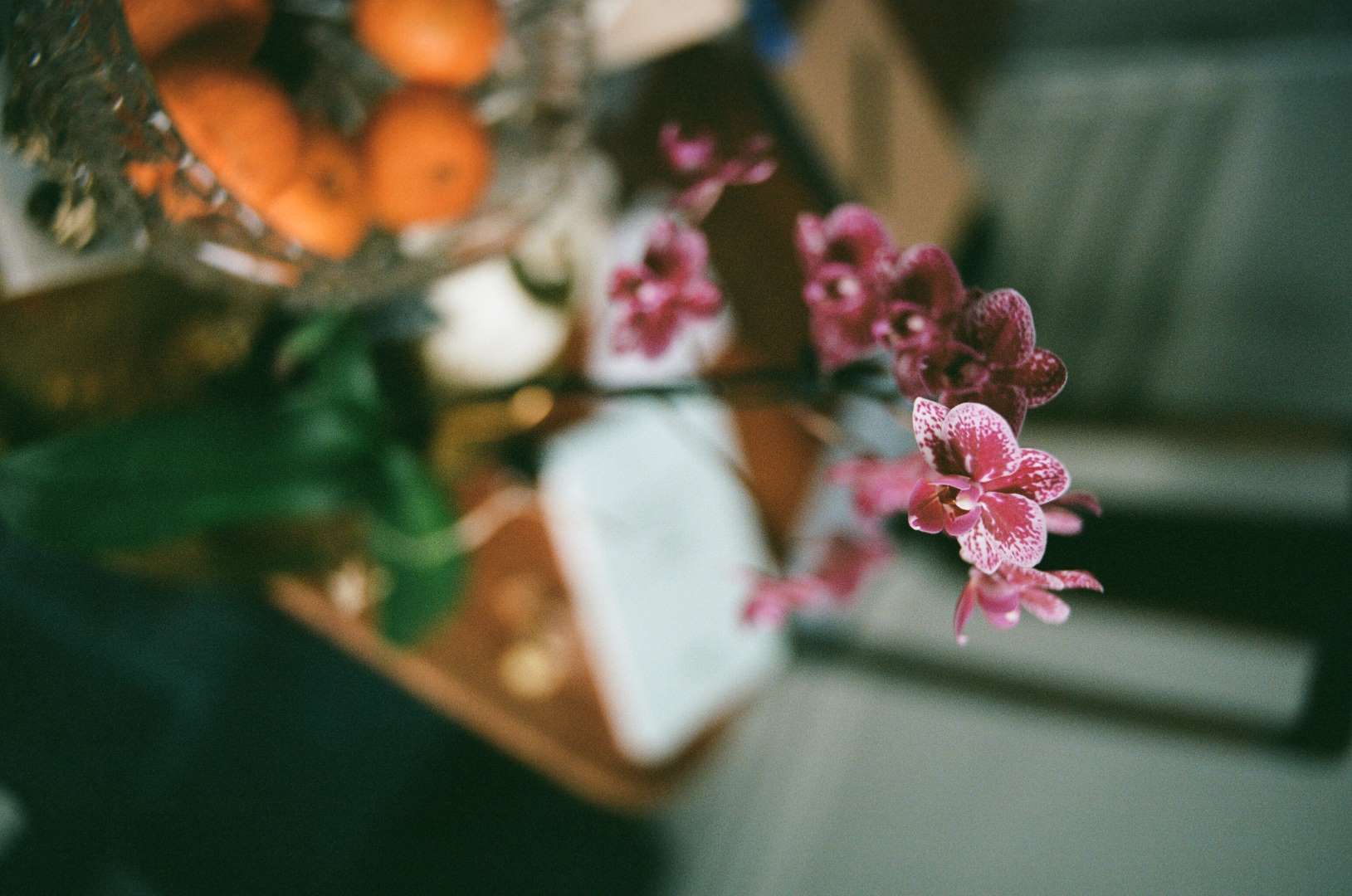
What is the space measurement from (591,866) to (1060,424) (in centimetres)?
66

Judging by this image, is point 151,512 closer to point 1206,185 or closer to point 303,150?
point 303,150

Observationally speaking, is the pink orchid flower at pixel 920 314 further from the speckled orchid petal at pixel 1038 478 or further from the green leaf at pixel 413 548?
the green leaf at pixel 413 548

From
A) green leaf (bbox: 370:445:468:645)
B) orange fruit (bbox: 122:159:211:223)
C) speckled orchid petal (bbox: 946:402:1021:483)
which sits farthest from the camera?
green leaf (bbox: 370:445:468:645)

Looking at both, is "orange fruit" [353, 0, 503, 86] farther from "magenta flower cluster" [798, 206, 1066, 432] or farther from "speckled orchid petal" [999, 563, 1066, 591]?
"speckled orchid petal" [999, 563, 1066, 591]

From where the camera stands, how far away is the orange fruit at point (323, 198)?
367 mm

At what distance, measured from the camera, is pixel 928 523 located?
0.24 meters

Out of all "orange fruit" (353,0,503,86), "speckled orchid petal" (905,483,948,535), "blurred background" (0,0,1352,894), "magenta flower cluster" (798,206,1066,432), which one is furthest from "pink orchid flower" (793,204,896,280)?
"blurred background" (0,0,1352,894)

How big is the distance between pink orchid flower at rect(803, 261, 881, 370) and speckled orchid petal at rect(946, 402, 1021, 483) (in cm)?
8

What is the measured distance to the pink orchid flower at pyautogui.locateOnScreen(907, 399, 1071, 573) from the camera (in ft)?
0.75

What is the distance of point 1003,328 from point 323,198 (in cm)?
32

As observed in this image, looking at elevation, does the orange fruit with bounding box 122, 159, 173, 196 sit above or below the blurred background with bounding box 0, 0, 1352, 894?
above

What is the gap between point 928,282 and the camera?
0.28 meters

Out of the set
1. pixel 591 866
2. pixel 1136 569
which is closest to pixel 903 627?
pixel 1136 569

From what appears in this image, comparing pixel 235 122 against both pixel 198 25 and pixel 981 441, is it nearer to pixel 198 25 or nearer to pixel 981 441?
pixel 198 25
